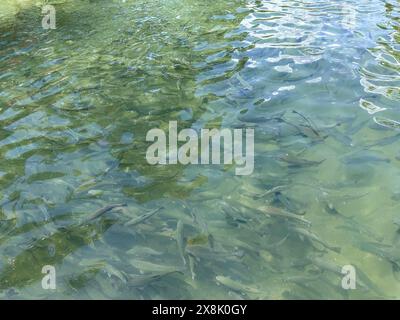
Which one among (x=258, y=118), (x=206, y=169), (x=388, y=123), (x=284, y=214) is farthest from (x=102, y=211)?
(x=388, y=123)

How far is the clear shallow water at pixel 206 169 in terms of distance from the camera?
16.2 ft

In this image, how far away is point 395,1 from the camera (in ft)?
48.2

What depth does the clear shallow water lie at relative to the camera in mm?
4930

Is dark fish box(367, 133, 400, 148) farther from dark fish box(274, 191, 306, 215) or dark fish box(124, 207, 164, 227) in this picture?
dark fish box(124, 207, 164, 227)

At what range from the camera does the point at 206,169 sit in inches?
266

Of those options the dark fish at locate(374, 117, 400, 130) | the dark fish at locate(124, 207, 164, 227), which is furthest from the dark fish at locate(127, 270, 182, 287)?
the dark fish at locate(374, 117, 400, 130)

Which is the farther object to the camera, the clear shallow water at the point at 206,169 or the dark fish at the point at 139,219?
the dark fish at the point at 139,219

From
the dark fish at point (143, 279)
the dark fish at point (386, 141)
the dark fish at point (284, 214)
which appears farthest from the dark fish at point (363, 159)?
the dark fish at point (143, 279)

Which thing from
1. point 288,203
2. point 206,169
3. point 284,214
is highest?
point 284,214

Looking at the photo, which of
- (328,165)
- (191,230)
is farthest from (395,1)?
(191,230)

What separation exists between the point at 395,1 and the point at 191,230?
13.2 m

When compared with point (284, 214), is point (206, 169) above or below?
below

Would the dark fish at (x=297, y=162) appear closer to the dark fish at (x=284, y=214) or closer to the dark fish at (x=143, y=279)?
the dark fish at (x=284, y=214)

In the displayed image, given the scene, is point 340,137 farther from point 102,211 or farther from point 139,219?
point 102,211
